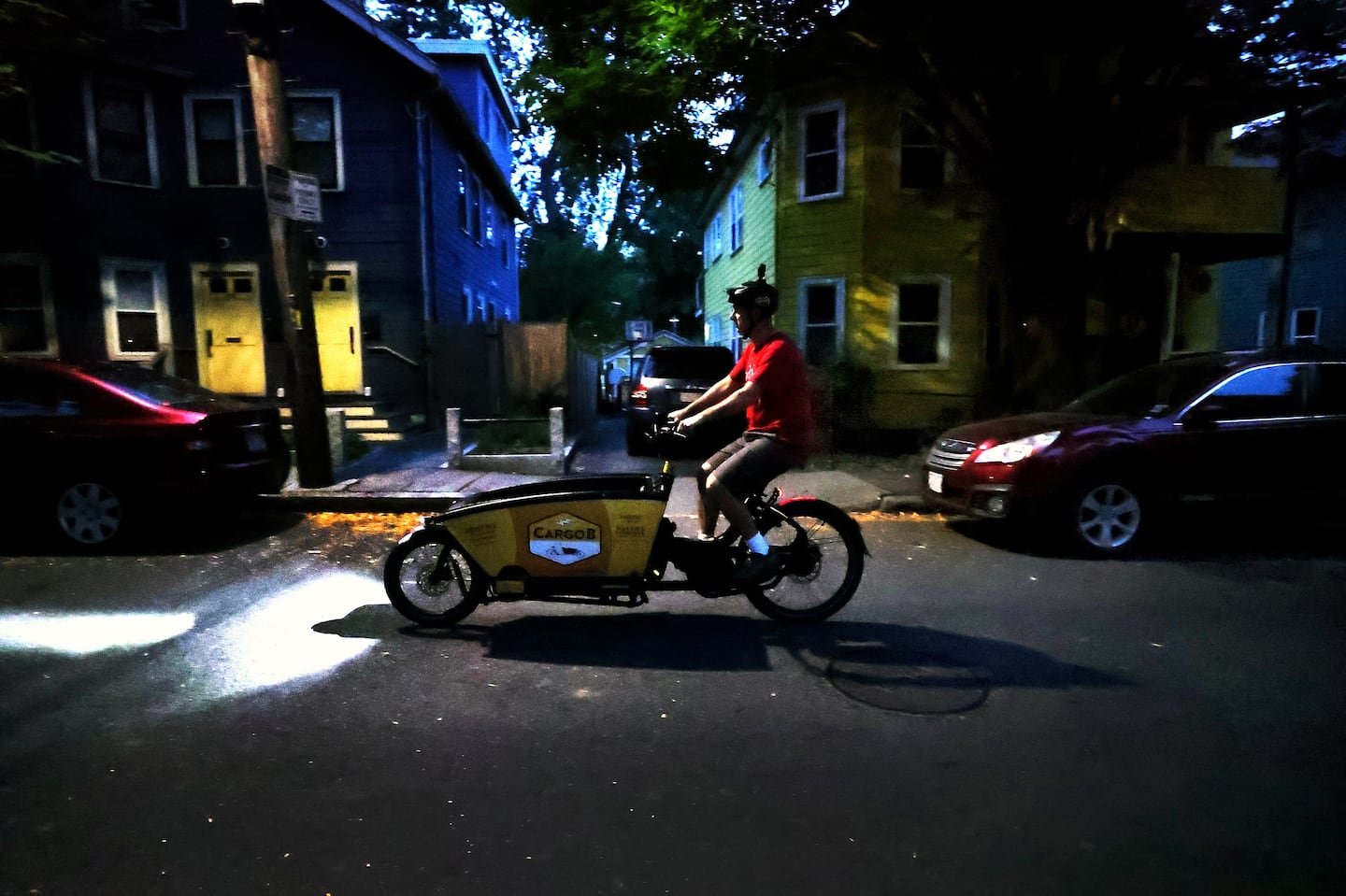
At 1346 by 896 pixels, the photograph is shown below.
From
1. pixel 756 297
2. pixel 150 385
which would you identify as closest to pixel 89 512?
pixel 150 385

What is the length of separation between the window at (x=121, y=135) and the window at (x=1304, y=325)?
24.7 m

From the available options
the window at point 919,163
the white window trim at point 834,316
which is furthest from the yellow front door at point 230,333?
the window at point 919,163

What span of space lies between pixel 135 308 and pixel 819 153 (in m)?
12.8

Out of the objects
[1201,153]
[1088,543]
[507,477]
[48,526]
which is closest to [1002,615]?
[1088,543]

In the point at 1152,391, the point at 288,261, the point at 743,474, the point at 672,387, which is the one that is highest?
the point at 288,261

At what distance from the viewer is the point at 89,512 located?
6.93 metres

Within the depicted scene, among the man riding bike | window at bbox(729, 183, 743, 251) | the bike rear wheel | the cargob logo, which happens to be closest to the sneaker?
the man riding bike

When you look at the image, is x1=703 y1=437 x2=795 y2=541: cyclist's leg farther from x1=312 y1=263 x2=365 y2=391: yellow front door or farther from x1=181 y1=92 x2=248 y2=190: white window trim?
x1=181 y1=92 x2=248 y2=190: white window trim

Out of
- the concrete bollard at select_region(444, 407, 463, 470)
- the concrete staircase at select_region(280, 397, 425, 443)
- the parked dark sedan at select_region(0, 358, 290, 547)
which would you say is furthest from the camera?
the concrete staircase at select_region(280, 397, 425, 443)

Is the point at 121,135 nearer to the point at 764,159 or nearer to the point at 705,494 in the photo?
the point at 764,159

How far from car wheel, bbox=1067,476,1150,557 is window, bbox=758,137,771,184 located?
1102cm

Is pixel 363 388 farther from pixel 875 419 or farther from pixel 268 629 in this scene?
pixel 268 629

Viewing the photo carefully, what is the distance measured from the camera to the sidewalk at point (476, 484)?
8.85 m

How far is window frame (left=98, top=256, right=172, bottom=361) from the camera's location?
47.8ft
